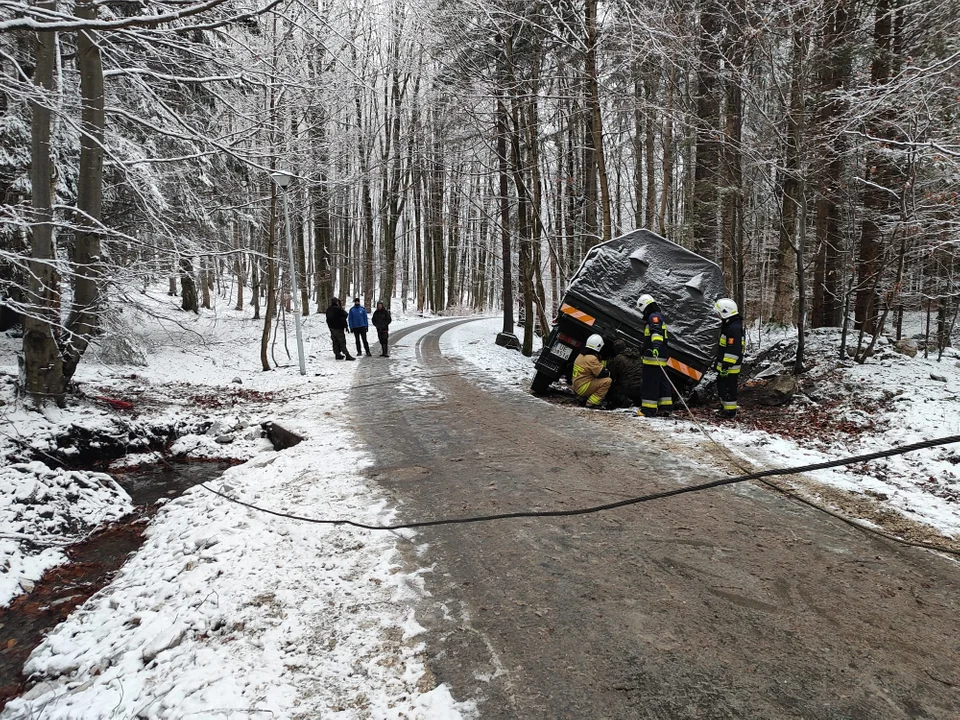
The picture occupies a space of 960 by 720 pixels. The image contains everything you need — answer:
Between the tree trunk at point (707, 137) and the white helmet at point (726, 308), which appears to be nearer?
the white helmet at point (726, 308)

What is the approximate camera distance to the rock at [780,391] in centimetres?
833

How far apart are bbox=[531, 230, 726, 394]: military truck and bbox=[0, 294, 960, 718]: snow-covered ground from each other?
4.25ft

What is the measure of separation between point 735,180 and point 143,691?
1377 cm

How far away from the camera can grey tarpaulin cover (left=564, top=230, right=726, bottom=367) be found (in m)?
8.56

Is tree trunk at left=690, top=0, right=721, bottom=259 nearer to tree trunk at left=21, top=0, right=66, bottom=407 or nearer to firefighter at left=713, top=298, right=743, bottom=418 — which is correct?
firefighter at left=713, top=298, right=743, bottom=418

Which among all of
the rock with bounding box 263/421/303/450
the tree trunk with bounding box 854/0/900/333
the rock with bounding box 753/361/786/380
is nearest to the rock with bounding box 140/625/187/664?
the rock with bounding box 263/421/303/450

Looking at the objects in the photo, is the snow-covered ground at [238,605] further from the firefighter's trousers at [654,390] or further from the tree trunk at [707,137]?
the tree trunk at [707,137]

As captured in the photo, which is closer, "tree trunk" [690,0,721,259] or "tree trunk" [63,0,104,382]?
"tree trunk" [63,0,104,382]

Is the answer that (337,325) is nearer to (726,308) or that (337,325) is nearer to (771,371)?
(726,308)

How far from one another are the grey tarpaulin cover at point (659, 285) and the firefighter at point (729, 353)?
1.96ft

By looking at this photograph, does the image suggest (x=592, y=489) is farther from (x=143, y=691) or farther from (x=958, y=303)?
(x=958, y=303)

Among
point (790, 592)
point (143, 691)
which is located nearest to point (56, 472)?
point (143, 691)

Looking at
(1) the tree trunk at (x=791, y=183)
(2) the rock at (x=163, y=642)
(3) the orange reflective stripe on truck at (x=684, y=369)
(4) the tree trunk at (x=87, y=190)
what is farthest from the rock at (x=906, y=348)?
(4) the tree trunk at (x=87, y=190)

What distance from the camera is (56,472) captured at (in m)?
6.05
